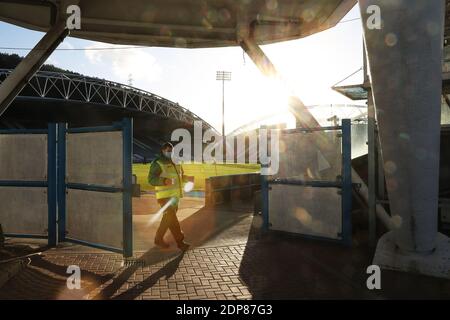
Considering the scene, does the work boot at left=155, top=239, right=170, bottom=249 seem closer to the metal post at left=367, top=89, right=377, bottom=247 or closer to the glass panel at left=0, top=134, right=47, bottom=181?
the glass panel at left=0, top=134, right=47, bottom=181

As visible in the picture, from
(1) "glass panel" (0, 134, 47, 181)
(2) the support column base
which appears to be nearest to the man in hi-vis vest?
(1) "glass panel" (0, 134, 47, 181)

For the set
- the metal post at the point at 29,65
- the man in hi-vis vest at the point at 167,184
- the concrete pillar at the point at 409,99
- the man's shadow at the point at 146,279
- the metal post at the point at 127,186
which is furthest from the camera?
the metal post at the point at 29,65

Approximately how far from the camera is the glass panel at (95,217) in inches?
244

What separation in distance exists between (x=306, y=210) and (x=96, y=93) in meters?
60.9

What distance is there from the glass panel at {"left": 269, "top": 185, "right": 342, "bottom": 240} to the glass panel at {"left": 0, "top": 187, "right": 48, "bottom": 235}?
4776 millimetres

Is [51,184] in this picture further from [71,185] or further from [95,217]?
[95,217]

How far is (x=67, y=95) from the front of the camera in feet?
180

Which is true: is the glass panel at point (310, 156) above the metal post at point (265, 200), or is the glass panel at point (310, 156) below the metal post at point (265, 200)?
above

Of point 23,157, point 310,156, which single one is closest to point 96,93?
point 23,157

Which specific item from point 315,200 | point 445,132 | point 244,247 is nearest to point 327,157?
point 315,200

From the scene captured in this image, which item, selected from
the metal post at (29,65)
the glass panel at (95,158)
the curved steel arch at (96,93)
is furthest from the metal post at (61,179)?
→ the curved steel arch at (96,93)

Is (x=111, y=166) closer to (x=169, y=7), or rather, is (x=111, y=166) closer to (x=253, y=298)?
(x=253, y=298)

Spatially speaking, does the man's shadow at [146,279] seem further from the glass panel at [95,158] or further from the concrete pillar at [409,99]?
the concrete pillar at [409,99]

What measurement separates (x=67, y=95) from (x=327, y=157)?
5515cm
